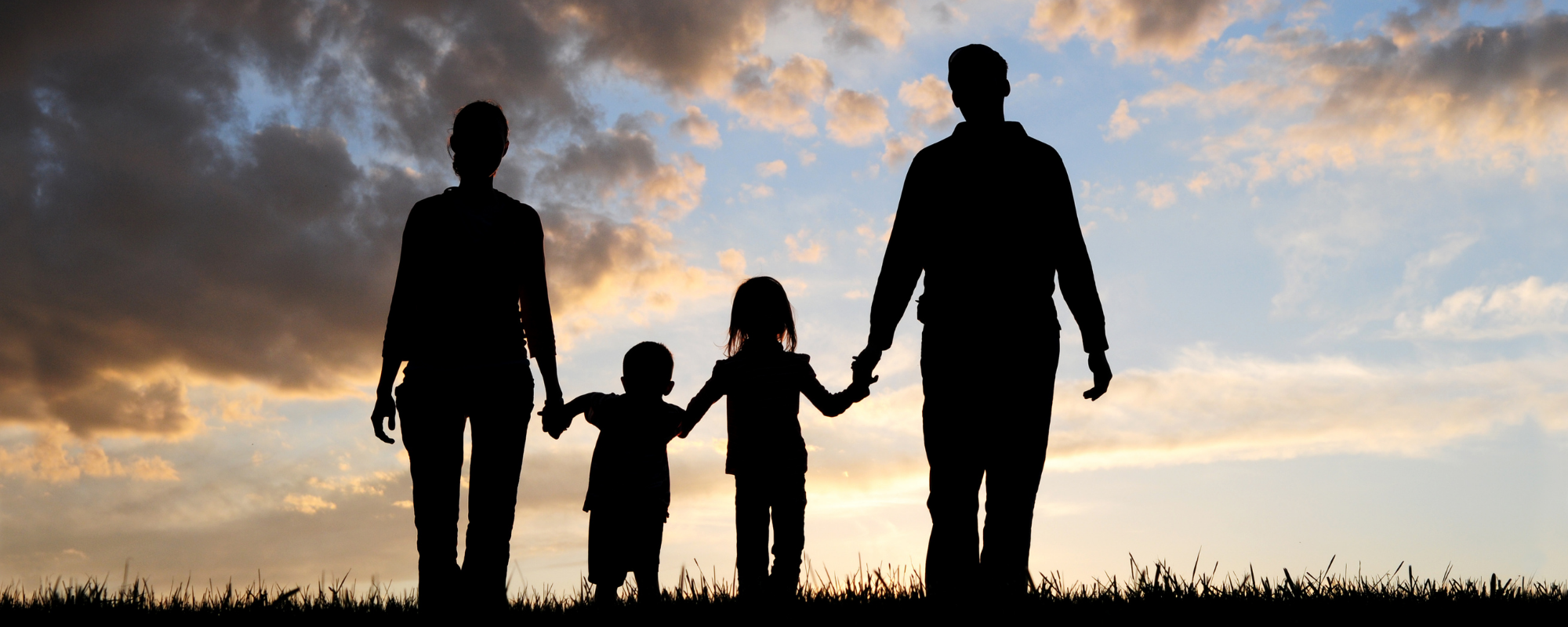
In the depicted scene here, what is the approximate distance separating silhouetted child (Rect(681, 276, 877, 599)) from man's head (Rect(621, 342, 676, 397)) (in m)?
0.41

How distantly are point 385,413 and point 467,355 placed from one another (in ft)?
1.81

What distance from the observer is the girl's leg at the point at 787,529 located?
22.7ft

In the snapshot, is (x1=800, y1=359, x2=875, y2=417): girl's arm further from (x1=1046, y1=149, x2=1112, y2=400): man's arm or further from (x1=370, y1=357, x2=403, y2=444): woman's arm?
(x1=370, y1=357, x2=403, y2=444): woman's arm

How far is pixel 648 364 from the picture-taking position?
7.14 meters

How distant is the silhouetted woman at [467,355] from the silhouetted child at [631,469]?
2.25 m

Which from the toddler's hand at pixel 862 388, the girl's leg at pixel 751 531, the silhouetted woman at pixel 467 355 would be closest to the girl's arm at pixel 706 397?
the girl's leg at pixel 751 531

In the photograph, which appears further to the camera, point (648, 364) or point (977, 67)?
point (648, 364)

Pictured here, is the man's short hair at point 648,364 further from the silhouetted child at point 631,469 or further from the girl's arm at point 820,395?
the girl's arm at point 820,395

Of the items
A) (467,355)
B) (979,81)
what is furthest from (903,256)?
(467,355)

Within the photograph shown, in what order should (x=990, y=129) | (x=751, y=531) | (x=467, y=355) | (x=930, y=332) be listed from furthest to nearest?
(x=751, y=531)
(x=990, y=129)
(x=930, y=332)
(x=467, y=355)

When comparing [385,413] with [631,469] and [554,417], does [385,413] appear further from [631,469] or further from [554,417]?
[631,469]

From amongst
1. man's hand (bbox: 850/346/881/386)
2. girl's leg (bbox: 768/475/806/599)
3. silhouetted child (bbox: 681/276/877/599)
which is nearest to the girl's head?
silhouetted child (bbox: 681/276/877/599)

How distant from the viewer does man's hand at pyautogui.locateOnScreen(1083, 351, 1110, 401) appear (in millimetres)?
5020

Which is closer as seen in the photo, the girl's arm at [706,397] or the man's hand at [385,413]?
the man's hand at [385,413]
